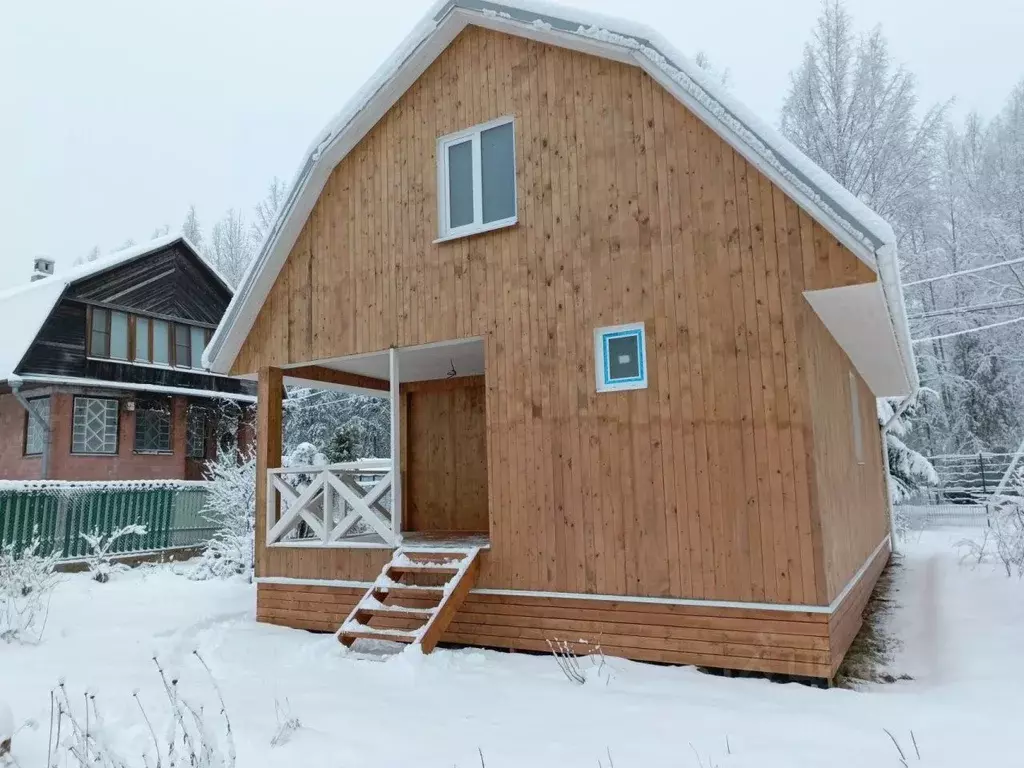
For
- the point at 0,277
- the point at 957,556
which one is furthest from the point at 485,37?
the point at 0,277

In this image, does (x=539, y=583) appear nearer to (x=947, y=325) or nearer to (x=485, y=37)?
(x=485, y=37)

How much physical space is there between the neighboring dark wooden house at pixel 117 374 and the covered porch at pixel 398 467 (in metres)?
9.95

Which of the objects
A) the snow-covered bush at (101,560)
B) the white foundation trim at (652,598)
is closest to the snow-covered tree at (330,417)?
the snow-covered bush at (101,560)

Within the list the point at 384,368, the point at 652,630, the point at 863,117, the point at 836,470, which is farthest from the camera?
the point at 863,117

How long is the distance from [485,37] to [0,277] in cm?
5599

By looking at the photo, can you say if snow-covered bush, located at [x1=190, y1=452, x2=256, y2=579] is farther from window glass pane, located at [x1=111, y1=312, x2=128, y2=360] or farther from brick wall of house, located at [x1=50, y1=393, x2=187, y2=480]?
window glass pane, located at [x1=111, y1=312, x2=128, y2=360]

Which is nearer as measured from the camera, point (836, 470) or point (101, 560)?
Result: point (836, 470)

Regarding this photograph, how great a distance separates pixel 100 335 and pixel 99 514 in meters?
6.69

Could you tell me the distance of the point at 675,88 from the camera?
21.2ft

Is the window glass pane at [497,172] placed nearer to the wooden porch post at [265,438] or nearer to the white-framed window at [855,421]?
the wooden porch post at [265,438]

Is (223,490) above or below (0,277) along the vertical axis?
below

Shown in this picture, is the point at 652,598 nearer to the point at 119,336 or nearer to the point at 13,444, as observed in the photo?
the point at 119,336

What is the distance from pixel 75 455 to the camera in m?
18.1

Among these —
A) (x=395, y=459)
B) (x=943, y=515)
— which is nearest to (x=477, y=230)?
(x=395, y=459)
